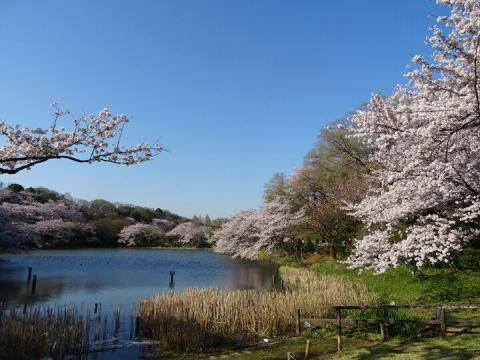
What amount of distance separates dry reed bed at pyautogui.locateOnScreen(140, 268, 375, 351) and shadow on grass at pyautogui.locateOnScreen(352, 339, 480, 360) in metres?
3.64

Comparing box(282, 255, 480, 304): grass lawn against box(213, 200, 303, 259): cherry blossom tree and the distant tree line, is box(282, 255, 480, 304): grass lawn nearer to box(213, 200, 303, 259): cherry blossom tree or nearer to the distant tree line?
box(213, 200, 303, 259): cherry blossom tree

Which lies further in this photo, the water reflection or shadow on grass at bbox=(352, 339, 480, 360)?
the water reflection

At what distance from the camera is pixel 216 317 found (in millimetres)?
12891

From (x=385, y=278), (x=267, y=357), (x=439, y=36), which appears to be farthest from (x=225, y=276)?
(x=439, y=36)

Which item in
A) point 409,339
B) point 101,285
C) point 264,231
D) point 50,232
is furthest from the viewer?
point 50,232

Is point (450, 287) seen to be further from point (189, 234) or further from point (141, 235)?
point (141, 235)

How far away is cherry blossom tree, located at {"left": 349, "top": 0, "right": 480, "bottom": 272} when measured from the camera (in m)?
7.03

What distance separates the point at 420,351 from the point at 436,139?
488 centimetres

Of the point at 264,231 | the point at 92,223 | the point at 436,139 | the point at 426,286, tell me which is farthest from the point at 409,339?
the point at 92,223

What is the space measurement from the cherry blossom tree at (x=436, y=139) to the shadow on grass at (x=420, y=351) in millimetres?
1917

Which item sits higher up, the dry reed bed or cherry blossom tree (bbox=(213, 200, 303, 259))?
cherry blossom tree (bbox=(213, 200, 303, 259))

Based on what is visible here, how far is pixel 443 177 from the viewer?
860 centimetres

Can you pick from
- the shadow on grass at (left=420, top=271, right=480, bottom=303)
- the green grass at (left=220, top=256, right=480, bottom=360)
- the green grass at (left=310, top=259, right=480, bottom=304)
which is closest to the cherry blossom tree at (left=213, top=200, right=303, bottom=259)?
the green grass at (left=220, top=256, right=480, bottom=360)

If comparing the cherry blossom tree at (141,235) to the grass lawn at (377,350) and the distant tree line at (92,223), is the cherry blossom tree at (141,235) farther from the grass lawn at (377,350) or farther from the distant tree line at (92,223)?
the grass lawn at (377,350)
